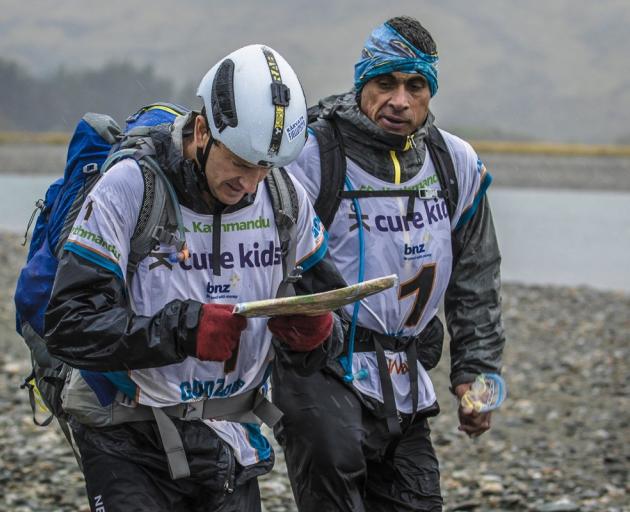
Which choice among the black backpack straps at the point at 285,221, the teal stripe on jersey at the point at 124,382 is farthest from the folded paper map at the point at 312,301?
A: the teal stripe on jersey at the point at 124,382

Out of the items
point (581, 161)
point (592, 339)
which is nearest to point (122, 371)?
point (592, 339)

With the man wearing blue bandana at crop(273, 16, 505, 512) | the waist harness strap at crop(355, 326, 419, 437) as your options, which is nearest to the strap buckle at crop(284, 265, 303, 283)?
the man wearing blue bandana at crop(273, 16, 505, 512)

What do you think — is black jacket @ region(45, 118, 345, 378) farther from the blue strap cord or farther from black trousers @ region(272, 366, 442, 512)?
the blue strap cord

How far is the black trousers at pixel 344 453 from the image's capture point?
4676mm

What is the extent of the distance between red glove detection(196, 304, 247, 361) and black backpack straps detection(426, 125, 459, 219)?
1.61 m

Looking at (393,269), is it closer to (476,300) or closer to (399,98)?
(476,300)

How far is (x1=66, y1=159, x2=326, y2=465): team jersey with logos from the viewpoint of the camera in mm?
3887

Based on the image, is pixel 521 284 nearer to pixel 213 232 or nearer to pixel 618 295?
pixel 618 295

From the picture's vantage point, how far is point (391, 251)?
493cm

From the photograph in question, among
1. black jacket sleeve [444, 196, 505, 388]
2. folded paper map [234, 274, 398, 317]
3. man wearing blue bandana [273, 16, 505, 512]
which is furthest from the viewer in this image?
black jacket sleeve [444, 196, 505, 388]

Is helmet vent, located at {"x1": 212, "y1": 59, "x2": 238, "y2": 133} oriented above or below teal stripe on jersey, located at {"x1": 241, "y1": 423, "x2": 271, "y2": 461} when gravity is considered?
above

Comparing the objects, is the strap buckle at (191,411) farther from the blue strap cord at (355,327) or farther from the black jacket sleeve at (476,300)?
the black jacket sleeve at (476,300)

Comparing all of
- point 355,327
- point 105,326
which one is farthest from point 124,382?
point 355,327

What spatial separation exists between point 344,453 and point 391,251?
84 cm
